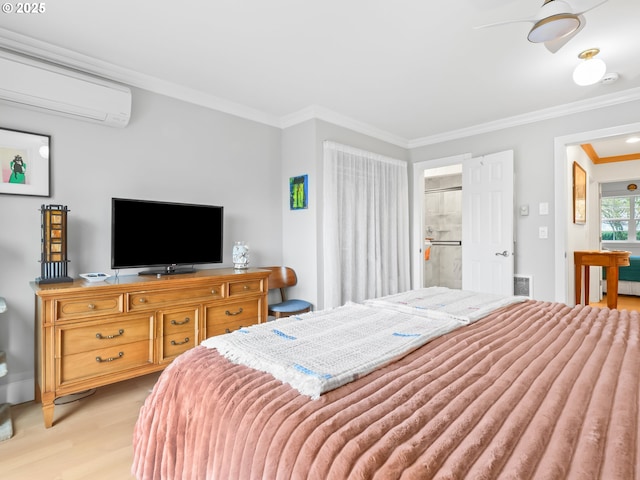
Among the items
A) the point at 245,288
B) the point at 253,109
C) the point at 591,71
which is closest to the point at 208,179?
the point at 253,109

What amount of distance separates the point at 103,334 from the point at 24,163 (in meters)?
1.34

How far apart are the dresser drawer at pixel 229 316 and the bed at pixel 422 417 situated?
1.44 meters

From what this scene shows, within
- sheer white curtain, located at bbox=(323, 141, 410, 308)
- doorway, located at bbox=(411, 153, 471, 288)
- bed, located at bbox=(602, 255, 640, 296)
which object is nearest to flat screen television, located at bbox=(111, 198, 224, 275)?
sheer white curtain, located at bbox=(323, 141, 410, 308)

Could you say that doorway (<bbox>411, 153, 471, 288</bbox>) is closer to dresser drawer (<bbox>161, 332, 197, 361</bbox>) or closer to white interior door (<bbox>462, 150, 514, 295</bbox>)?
white interior door (<bbox>462, 150, 514, 295</bbox>)

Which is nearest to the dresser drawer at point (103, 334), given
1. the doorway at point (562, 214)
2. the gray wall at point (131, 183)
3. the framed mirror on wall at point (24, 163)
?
the gray wall at point (131, 183)

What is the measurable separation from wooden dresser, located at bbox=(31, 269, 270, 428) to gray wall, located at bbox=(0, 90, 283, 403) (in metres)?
0.21

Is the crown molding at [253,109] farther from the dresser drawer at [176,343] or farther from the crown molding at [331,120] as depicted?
the dresser drawer at [176,343]

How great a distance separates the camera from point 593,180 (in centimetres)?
615

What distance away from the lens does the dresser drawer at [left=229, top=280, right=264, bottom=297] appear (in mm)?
2883

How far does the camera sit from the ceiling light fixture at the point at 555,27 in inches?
64.2

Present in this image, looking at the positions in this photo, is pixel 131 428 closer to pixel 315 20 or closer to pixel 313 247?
pixel 313 247

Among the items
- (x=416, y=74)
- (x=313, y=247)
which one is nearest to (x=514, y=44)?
(x=416, y=74)

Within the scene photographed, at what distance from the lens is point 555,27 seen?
168 cm

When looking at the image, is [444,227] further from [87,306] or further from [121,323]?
[87,306]
